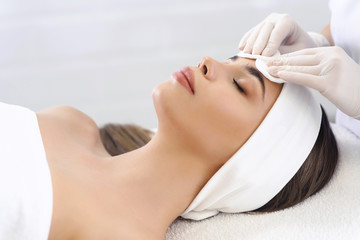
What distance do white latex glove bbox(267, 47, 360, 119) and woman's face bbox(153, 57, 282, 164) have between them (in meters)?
0.06

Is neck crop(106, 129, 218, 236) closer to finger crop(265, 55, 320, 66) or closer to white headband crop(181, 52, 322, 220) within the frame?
white headband crop(181, 52, 322, 220)

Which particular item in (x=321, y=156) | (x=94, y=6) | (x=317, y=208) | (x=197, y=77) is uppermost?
(x=94, y=6)

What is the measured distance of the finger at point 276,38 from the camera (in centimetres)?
131

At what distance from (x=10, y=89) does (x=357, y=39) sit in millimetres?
1492

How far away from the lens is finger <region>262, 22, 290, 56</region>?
131 centimetres

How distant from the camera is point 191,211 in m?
1.28

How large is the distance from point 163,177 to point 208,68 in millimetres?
318

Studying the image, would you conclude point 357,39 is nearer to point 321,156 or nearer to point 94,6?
point 321,156

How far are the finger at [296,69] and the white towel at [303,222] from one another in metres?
0.35

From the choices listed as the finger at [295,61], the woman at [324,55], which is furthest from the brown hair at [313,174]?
the finger at [295,61]

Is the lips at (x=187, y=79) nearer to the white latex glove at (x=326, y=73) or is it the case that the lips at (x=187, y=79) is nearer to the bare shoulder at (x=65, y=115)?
the white latex glove at (x=326, y=73)

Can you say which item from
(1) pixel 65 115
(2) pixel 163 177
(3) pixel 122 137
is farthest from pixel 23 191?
(3) pixel 122 137

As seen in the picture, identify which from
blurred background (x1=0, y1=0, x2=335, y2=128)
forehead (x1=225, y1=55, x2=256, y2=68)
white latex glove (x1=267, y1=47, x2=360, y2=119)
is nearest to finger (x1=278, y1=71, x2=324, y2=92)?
white latex glove (x1=267, y1=47, x2=360, y2=119)

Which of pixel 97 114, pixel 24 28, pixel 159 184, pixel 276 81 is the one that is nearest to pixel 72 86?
pixel 97 114
